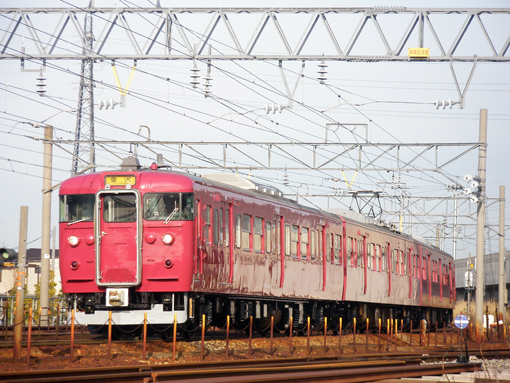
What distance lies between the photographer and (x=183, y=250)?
15094mm

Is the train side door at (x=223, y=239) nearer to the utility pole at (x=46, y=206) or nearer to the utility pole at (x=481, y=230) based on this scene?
the utility pole at (x=46, y=206)

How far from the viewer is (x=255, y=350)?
16.4 meters

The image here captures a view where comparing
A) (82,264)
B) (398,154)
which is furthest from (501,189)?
(82,264)

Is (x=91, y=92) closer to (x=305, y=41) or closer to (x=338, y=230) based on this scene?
(x=338, y=230)

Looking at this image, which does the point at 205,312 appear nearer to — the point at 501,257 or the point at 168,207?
the point at 168,207

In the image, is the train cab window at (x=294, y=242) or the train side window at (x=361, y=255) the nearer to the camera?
the train cab window at (x=294, y=242)

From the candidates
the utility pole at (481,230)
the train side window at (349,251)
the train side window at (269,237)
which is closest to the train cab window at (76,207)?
the train side window at (269,237)

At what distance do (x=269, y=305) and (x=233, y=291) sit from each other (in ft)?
9.09

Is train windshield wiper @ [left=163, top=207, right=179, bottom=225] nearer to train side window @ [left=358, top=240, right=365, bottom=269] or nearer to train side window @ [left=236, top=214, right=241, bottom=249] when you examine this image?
train side window @ [left=236, top=214, right=241, bottom=249]

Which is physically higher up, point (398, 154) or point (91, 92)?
point (91, 92)

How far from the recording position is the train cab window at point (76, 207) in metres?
15.6

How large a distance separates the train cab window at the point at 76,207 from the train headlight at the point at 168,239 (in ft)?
4.87

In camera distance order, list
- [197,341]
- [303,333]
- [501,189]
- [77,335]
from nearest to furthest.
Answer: [197,341], [77,335], [303,333], [501,189]

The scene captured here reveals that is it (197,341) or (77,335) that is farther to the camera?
(77,335)
